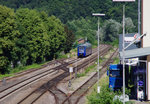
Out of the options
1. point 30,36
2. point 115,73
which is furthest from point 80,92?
point 30,36

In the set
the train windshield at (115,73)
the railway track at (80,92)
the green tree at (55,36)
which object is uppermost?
the green tree at (55,36)

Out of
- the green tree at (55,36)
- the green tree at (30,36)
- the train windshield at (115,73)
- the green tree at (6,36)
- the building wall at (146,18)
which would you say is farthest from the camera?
the green tree at (55,36)

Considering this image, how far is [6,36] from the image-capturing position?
39031 mm

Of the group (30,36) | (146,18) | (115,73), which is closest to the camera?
(146,18)

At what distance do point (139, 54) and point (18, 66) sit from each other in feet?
108

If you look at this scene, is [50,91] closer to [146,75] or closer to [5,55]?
[146,75]

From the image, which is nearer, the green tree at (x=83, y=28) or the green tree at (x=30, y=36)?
the green tree at (x=30, y=36)

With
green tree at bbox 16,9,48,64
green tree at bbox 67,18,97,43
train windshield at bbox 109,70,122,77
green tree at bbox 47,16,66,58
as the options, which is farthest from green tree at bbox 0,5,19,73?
green tree at bbox 67,18,97,43

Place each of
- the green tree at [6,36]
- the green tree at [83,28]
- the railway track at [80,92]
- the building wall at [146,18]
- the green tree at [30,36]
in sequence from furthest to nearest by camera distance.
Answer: the green tree at [83,28]
the green tree at [30,36]
the green tree at [6,36]
the railway track at [80,92]
the building wall at [146,18]

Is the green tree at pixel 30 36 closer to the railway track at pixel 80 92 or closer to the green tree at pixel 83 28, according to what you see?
the railway track at pixel 80 92

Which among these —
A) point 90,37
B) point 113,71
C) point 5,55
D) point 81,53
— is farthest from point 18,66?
point 90,37

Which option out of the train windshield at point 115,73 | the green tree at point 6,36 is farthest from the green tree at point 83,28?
the train windshield at point 115,73

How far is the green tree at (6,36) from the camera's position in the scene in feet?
125

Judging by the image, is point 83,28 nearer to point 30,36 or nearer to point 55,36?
point 55,36
